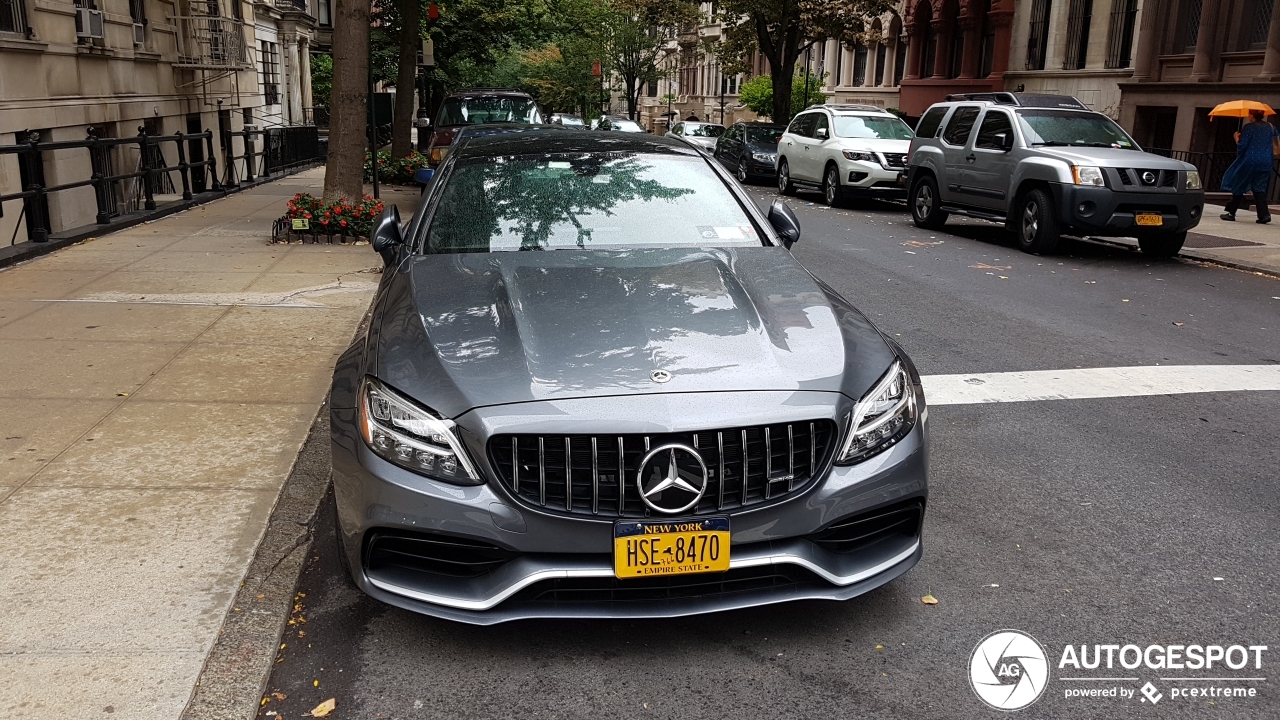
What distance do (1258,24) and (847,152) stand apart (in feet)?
28.6

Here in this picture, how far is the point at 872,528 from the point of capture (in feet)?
11.9

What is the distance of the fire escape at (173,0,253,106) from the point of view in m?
21.1

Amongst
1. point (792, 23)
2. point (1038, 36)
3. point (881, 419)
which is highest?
point (792, 23)

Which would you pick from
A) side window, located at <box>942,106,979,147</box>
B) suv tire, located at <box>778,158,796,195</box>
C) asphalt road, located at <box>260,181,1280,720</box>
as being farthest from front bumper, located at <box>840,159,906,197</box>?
asphalt road, located at <box>260,181,1280,720</box>

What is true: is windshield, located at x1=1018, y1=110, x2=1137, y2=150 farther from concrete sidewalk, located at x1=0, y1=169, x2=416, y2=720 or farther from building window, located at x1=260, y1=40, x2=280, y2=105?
building window, located at x1=260, y1=40, x2=280, y2=105

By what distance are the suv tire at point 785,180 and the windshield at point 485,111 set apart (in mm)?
5762

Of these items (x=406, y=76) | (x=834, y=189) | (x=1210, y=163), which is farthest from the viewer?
(x=406, y=76)

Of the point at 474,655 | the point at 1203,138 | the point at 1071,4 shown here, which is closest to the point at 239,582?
the point at 474,655

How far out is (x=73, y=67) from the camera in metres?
15.6

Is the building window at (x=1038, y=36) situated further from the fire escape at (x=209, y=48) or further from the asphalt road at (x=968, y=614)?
the asphalt road at (x=968, y=614)

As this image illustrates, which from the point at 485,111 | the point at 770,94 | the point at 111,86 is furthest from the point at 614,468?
the point at 770,94

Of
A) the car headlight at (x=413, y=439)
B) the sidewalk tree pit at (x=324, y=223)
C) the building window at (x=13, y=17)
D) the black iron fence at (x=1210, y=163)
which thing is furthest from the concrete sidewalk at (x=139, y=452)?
the black iron fence at (x=1210, y=163)

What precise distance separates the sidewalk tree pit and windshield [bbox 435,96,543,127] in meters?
6.31

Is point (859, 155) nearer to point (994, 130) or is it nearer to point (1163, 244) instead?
point (994, 130)
